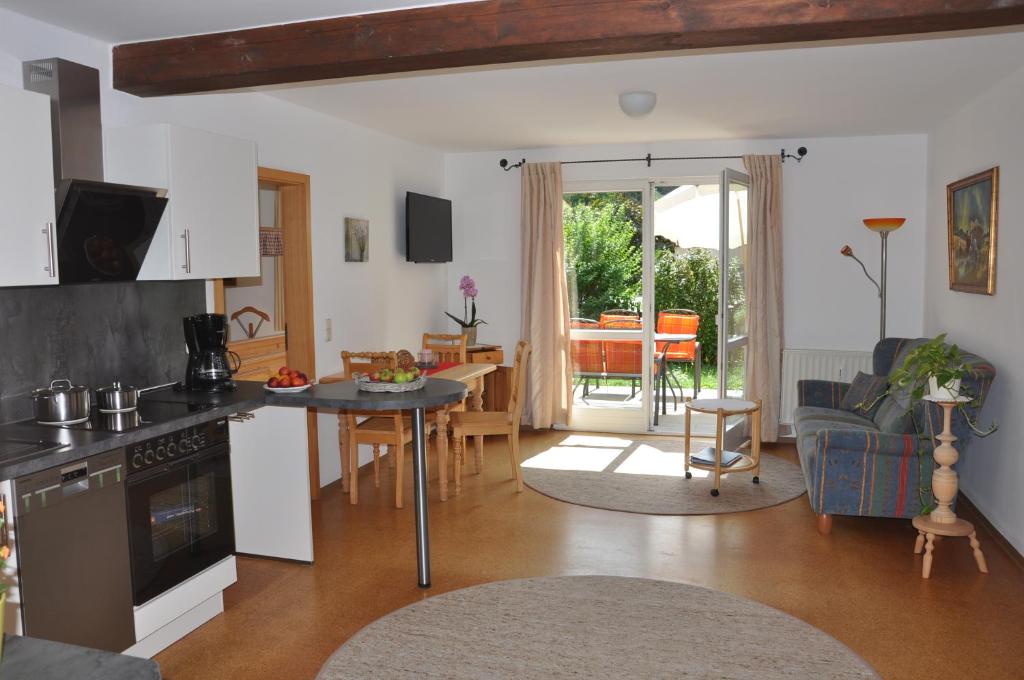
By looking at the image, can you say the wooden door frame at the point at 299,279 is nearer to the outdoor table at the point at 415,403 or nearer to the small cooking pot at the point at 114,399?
the outdoor table at the point at 415,403

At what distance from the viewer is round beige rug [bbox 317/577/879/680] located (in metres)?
1.76

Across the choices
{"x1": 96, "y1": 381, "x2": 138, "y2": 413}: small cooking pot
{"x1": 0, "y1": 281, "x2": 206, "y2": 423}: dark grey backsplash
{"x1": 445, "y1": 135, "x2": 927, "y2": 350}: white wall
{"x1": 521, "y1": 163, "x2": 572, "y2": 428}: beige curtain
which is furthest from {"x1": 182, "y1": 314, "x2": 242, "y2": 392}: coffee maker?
{"x1": 445, "y1": 135, "x2": 927, "y2": 350}: white wall

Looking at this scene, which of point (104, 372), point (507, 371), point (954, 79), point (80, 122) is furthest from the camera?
point (507, 371)

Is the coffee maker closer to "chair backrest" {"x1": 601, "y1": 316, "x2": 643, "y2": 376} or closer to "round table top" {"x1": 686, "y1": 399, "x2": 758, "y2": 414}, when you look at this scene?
"round table top" {"x1": 686, "y1": 399, "x2": 758, "y2": 414}

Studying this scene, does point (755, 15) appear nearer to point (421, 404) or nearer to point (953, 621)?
point (421, 404)

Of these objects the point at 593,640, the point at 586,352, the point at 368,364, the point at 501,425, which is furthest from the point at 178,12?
the point at 586,352

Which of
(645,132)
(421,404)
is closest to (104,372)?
(421,404)

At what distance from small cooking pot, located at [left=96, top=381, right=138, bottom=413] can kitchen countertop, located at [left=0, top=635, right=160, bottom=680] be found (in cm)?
206

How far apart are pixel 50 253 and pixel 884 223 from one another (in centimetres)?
533

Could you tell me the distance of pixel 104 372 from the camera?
142 inches

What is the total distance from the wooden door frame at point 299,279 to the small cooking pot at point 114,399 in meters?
1.96

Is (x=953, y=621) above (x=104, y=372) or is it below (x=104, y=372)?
below

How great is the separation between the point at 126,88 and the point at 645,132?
3852 millimetres

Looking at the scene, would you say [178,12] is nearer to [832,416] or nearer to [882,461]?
[882,461]
